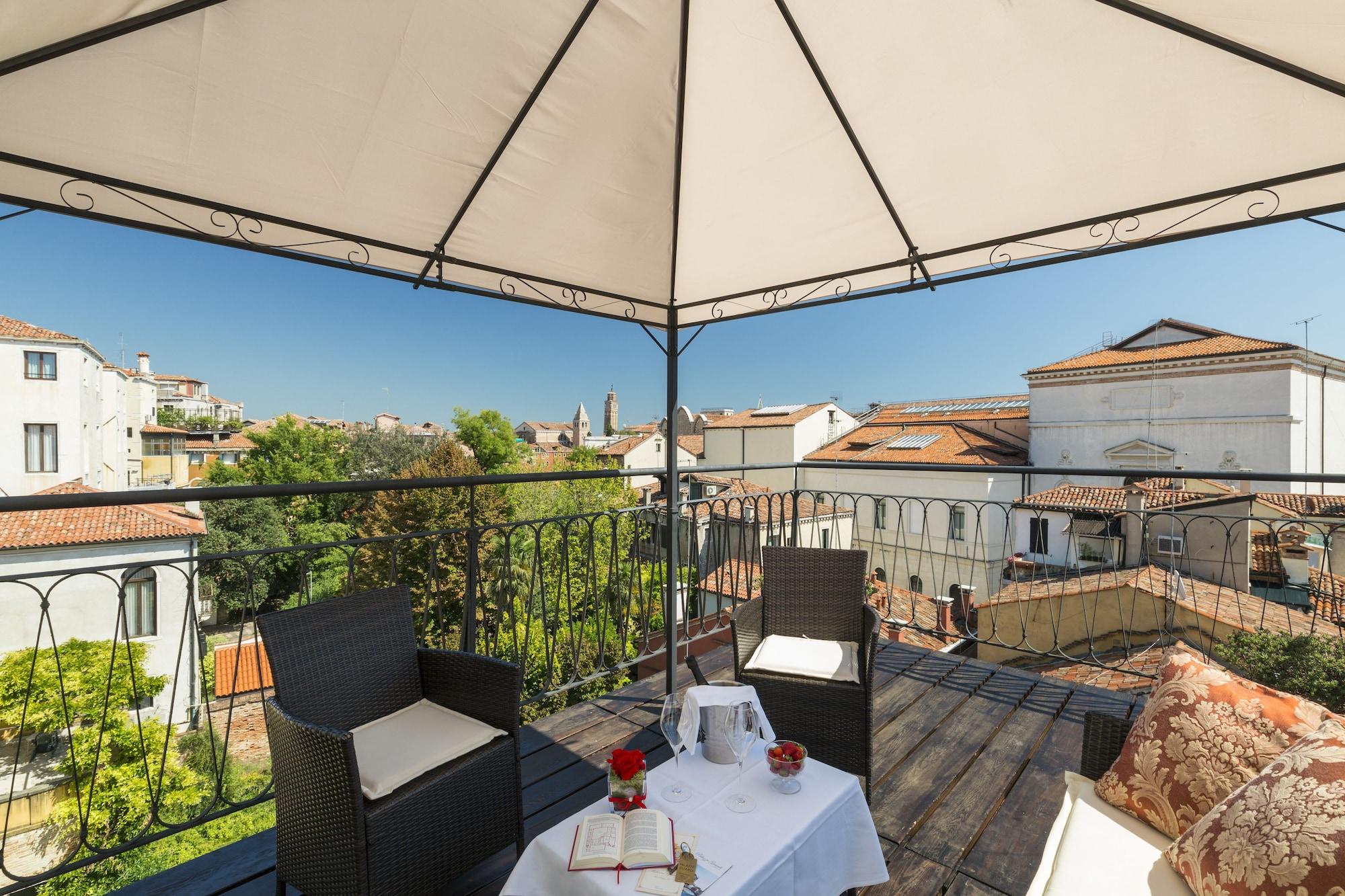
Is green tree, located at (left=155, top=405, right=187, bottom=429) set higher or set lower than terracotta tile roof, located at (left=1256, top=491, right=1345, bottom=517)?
higher

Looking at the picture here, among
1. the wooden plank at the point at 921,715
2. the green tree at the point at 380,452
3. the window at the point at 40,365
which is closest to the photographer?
the wooden plank at the point at 921,715

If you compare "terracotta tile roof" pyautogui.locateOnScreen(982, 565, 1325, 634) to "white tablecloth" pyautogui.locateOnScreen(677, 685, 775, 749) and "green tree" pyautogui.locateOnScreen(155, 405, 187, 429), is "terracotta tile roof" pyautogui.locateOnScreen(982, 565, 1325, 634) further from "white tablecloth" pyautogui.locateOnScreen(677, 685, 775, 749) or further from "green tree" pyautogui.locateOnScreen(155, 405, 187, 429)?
"green tree" pyautogui.locateOnScreen(155, 405, 187, 429)

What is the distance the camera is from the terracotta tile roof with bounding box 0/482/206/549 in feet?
39.0

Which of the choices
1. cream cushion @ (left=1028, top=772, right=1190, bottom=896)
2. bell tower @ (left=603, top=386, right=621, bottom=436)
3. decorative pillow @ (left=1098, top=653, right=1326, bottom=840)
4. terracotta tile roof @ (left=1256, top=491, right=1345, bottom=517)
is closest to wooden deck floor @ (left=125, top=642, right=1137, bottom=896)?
cream cushion @ (left=1028, top=772, right=1190, bottom=896)

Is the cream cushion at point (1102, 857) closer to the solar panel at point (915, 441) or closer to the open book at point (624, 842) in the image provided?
the open book at point (624, 842)

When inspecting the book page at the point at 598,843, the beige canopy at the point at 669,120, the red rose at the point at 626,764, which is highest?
the beige canopy at the point at 669,120

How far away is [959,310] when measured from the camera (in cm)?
3622

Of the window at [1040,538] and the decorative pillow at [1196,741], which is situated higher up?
the window at [1040,538]

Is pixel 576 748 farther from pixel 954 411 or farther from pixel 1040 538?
pixel 954 411

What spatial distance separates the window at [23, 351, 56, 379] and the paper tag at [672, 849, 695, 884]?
1245 inches

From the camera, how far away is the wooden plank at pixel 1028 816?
5.54 feet

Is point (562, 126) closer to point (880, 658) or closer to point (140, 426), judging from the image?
point (880, 658)

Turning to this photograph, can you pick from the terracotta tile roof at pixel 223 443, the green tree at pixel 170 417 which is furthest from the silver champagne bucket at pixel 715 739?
the green tree at pixel 170 417

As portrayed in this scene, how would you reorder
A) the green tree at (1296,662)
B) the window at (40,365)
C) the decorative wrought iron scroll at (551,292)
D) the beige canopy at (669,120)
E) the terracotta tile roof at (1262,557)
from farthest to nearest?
the window at (40,365), the terracotta tile roof at (1262,557), the green tree at (1296,662), the decorative wrought iron scroll at (551,292), the beige canopy at (669,120)
